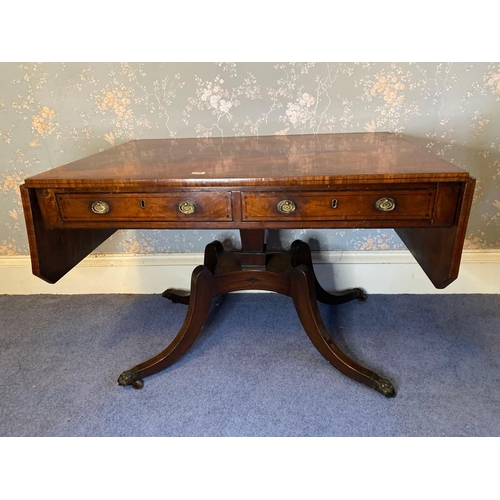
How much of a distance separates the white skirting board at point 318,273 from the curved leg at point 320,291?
53mm

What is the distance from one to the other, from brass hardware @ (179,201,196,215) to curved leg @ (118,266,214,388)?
291 mm

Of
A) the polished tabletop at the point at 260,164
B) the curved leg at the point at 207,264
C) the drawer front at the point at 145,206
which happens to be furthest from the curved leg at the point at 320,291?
the drawer front at the point at 145,206

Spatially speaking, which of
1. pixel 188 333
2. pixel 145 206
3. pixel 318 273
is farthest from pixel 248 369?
pixel 145 206

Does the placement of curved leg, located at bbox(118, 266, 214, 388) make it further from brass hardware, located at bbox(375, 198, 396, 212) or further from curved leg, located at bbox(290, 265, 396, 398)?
brass hardware, located at bbox(375, 198, 396, 212)

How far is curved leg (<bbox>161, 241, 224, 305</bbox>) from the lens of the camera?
136 centimetres

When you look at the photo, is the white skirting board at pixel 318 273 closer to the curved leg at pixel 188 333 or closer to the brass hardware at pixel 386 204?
the curved leg at pixel 188 333

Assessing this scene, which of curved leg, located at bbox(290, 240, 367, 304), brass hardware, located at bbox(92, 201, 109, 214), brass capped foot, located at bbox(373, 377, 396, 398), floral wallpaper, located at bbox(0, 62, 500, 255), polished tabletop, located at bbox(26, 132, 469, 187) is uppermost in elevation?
floral wallpaper, located at bbox(0, 62, 500, 255)

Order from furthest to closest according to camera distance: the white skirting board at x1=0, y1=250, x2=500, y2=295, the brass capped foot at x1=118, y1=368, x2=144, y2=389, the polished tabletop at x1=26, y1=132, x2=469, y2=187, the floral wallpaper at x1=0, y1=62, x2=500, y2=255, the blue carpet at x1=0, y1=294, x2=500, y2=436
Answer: the white skirting board at x1=0, y1=250, x2=500, y2=295 < the floral wallpaper at x1=0, y1=62, x2=500, y2=255 < the brass capped foot at x1=118, y1=368, x2=144, y2=389 < the blue carpet at x1=0, y1=294, x2=500, y2=436 < the polished tabletop at x1=26, y1=132, x2=469, y2=187

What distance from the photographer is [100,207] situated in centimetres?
96

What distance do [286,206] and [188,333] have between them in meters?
0.55

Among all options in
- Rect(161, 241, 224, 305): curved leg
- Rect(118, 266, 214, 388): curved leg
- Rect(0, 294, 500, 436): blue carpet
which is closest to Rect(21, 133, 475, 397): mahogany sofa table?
Rect(0, 294, 500, 436): blue carpet

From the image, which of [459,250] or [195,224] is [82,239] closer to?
[195,224]

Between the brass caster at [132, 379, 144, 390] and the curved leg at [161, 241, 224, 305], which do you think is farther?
the curved leg at [161, 241, 224, 305]
